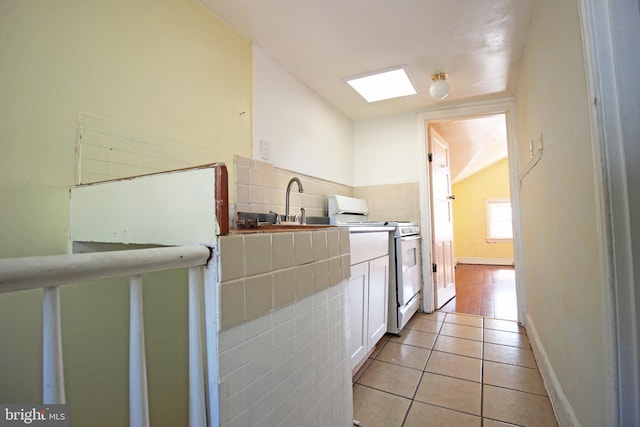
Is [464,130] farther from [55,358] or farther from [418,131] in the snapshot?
[55,358]

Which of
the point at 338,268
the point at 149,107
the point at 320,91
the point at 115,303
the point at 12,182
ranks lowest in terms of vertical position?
the point at 115,303

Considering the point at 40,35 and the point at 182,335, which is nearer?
the point at 40,35

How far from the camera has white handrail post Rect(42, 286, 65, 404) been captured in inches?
14.4

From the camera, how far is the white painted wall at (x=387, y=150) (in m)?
2.86

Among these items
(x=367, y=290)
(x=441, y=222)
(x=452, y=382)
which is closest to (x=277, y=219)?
(x=367, y=290)

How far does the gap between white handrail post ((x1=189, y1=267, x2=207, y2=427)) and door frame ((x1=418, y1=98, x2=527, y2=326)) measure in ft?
8.37

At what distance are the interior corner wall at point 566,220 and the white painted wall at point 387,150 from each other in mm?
1168

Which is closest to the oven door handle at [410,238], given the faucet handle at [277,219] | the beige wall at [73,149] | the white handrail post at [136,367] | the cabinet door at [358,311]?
the cabinet door at [358,311]

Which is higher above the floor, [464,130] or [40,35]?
[464,130]

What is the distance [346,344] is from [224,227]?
0.68m

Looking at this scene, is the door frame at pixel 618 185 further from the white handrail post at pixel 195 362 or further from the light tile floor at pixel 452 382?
the white handrail post at pixel 195 362

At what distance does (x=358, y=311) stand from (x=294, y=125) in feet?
4.56

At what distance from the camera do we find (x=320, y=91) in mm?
2420

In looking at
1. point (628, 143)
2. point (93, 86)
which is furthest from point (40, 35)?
point (628, 143)
